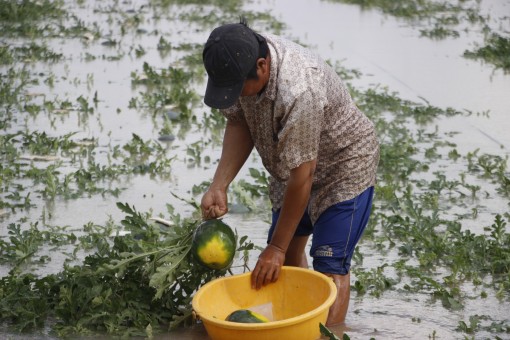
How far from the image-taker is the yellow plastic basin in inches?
175

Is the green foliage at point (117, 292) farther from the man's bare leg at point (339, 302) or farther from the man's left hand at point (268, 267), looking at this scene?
the man's bare leg at point (339, 302)

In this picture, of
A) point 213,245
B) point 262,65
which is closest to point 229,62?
point 262,65

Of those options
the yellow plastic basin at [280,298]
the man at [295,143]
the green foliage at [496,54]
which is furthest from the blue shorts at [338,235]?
the green foliage at [496,54]

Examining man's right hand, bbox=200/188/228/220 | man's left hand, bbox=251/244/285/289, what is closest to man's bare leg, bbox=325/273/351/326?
man's left hand, bbox=251/244/285/289

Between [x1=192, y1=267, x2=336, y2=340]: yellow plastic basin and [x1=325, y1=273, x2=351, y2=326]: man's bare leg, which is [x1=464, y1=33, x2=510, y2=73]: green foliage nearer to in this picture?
[x1=325, y1=273, x2=351, y2=326]: man's bare leg

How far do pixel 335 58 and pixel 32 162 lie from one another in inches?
202

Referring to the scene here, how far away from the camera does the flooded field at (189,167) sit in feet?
16.6

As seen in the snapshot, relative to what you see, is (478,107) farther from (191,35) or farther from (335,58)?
(191,35)

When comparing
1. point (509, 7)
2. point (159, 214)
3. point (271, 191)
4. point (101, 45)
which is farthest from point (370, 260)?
point (509, 7)

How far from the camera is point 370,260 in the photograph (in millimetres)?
6020

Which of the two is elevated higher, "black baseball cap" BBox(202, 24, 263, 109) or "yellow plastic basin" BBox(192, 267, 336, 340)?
"black baseball cap" BBox(202, 24, 263, 109)

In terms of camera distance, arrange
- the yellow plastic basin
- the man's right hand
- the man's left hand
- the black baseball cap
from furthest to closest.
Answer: the man's right hand
the man's left hand
the yellow plastic basin
the black baseball cap

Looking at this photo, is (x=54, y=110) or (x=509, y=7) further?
(x=509, y=7)

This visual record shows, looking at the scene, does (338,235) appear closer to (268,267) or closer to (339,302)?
(339,302)
